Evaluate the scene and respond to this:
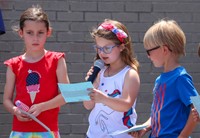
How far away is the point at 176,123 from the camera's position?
3857 mm

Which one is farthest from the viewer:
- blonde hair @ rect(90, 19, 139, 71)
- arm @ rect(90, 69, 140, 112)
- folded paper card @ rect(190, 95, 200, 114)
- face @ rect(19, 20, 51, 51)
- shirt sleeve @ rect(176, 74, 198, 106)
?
face @ rect(19, 20, 51, 51)

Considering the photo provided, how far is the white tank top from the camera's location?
419 centimetres

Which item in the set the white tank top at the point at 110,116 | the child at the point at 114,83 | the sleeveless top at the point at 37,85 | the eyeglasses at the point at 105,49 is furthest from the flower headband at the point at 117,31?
the sleeveless top at the point at 37,85

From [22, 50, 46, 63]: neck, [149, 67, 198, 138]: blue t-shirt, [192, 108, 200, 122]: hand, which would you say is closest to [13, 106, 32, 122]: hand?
[22, 50, 46, 63]: neck

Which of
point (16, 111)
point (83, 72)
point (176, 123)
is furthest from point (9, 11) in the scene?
point (176, 123)

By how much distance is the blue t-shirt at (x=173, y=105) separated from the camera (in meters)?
3.84

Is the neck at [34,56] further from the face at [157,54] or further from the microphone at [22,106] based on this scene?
the face at [157,54]

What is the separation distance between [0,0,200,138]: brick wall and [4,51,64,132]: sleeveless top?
1.39 meters

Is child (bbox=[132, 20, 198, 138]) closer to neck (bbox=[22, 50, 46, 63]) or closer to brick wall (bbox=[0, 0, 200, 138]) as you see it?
neck (bbox=[22, 50, 46, 63])

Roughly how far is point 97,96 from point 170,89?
527 millimetres

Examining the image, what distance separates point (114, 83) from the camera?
13.9 ft

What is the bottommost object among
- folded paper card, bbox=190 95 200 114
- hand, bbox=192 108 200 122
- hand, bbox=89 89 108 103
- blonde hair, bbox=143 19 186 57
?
hand, bbox=192 108 200 122

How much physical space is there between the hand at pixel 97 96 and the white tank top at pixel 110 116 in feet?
0.82

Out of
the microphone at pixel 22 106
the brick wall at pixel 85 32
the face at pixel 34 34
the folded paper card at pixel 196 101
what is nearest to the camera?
the folded paper card at pixel 196 101
